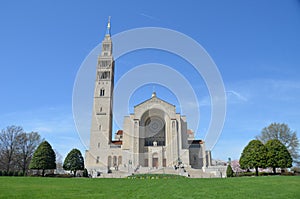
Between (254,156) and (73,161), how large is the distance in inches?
914

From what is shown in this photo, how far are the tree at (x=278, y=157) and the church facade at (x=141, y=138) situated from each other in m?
17.9

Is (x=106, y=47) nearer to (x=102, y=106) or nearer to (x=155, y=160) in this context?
(x=102, y=106)

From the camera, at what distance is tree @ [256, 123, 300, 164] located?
37.9 meters

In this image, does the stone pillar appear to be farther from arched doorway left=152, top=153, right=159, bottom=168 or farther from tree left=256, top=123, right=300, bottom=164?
tree left=256, top=123, right=300, bottom=164

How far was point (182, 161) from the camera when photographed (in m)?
47.0

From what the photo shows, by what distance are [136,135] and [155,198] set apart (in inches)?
1459

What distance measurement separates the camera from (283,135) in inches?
1531

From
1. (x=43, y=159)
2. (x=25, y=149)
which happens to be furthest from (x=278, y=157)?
(x=25, y=149)

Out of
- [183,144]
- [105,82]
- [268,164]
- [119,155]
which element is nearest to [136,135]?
[119,155]

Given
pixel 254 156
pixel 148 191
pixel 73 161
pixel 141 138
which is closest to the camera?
pixel 148 191

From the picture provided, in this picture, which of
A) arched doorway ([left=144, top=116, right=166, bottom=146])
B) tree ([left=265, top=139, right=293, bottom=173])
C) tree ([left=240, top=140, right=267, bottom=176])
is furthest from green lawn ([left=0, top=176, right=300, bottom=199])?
arched doorway ([left=144, top=116, right=166, bottom=146])

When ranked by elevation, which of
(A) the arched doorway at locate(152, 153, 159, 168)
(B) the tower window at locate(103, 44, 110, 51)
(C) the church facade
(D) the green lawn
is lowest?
(D) the green lawn

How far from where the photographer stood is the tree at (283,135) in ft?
124

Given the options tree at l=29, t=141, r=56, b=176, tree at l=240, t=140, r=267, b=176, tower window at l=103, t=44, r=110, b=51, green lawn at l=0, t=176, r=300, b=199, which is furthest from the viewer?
tower window at l=103, t=44, r=110, b=51
